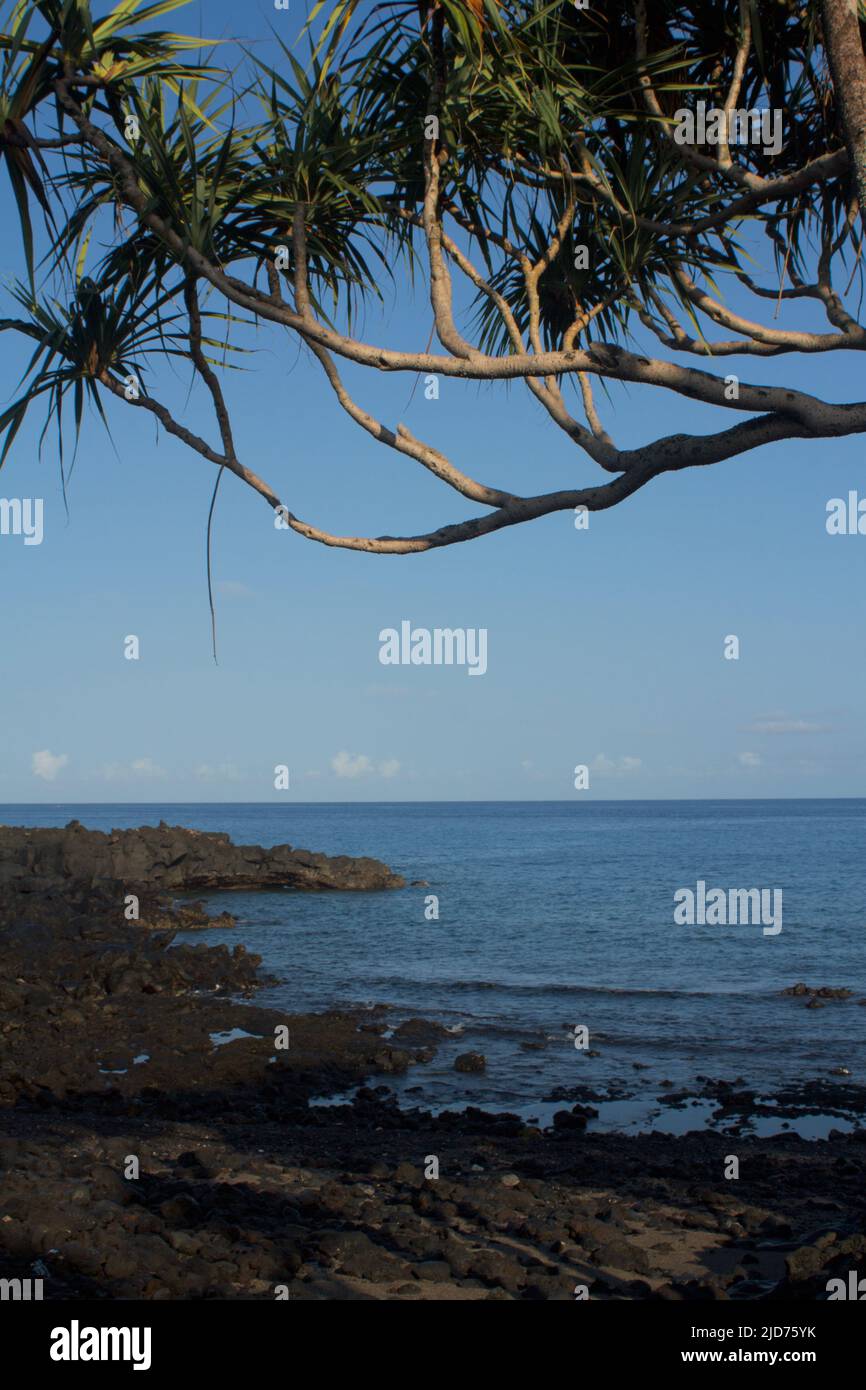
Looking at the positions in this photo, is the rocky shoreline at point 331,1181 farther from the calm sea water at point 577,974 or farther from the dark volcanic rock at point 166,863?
the dark volcanic rock at point 166,863

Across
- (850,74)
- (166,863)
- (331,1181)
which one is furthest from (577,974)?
(850,74)

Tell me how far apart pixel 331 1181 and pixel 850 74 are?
6818 mm

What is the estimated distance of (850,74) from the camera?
15.9 feet

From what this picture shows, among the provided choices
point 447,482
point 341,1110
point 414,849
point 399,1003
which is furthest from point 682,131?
point 414,849

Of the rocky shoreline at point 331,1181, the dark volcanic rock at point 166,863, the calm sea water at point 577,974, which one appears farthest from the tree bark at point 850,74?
the dark volcanic rock at point 166,863

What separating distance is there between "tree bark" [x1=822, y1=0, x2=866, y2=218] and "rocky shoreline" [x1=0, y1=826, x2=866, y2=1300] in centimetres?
496

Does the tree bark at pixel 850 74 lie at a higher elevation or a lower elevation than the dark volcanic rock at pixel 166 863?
higher

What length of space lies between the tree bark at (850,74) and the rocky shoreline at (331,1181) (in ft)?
16.3

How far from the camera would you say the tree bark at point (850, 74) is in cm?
480

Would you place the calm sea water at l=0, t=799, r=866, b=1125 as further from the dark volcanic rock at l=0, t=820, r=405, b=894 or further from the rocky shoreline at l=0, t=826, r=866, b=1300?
the dark volcanic rock at l=0, t=820, r=405, b=894
